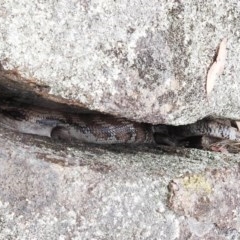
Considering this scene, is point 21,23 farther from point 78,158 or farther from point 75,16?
point 78,158

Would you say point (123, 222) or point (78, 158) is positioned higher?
point (78, 158)

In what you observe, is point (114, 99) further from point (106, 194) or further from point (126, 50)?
point (106, 194)

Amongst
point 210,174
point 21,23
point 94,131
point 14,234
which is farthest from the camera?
point 94,131

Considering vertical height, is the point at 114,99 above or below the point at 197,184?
above

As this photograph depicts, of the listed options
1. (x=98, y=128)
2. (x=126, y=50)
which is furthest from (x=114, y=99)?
(x=98, y=128)

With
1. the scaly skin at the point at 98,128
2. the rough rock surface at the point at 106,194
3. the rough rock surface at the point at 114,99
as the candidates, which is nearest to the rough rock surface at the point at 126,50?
the rough rock surface at the point at 114,99

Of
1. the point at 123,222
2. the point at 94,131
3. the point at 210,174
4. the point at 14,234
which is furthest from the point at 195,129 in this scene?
the point at 14,234
